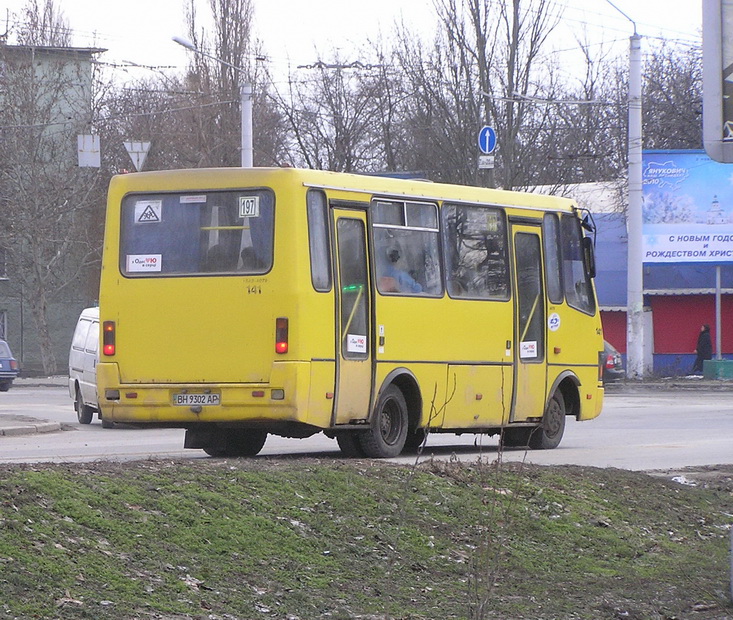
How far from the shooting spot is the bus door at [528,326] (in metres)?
16.3

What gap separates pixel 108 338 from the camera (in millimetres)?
13797

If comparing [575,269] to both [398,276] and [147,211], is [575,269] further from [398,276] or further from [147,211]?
[147,211]

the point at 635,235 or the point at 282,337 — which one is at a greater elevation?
the point at 635,235

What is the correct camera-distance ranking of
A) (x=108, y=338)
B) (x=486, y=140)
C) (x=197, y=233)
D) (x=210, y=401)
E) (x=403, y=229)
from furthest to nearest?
(x=486, y=140) → (x=403, y=229) → (x=108, y=338) → (x=197, y=233) → (x=210, y=401)

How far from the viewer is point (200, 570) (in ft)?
23.9

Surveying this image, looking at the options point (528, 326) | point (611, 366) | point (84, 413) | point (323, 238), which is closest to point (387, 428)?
point (323, 238)

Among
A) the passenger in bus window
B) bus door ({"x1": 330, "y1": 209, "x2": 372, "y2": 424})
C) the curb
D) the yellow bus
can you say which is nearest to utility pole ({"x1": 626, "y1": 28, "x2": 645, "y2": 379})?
the curb

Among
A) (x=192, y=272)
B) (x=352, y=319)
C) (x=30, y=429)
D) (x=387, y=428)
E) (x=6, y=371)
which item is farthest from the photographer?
(x=6, y=371)

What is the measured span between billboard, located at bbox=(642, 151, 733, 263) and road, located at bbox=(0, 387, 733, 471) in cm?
1178

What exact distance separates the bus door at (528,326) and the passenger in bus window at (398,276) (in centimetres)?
195

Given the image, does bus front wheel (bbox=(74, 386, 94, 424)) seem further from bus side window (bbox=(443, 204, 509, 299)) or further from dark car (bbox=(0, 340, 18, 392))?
dark car (bbox=(0, 340, 18, 392))

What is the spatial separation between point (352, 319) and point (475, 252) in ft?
7.90

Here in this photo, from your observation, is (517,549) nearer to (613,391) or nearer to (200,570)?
(200,570)

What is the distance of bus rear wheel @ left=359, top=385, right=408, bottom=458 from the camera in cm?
1413
